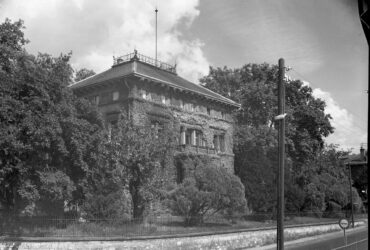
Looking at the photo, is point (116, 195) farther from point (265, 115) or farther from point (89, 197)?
point (265, 115)

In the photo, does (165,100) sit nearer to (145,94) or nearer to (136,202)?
(145,94)

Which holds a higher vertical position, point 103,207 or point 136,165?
point 136,165

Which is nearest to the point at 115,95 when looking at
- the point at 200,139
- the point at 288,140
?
the point at 200,139

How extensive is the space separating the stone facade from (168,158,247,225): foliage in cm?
736

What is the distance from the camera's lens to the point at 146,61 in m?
41.5

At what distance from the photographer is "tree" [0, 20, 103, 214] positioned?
65.3ft

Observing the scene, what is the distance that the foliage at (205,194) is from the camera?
27.0 metres

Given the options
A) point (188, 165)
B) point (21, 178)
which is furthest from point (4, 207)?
point (188, 165)

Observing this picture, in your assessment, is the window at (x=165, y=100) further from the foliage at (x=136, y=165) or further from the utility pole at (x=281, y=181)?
the utility pole at (x=281, y=181)

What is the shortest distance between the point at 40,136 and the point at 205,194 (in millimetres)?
11251

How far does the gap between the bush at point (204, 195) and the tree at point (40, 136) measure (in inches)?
259

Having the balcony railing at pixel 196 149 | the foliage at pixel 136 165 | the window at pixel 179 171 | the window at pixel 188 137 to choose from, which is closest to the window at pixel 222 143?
the balcony railing at pixel 196 149

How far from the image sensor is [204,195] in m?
26.9

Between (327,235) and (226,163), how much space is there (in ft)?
41.2
